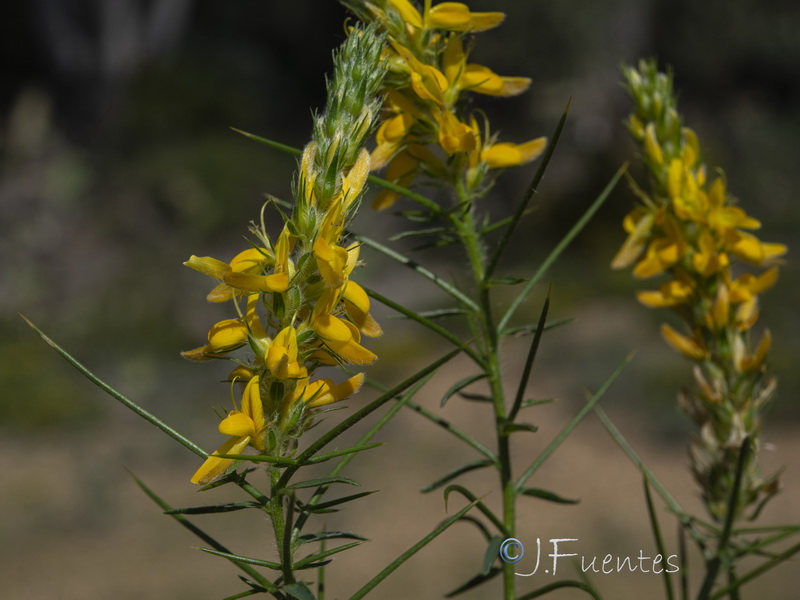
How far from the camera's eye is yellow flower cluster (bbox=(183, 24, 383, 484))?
1.63 feet

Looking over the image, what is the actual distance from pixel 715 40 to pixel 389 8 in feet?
31.0

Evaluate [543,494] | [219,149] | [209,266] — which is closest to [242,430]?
[209,266]

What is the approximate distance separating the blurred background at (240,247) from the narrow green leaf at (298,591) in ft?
10.6

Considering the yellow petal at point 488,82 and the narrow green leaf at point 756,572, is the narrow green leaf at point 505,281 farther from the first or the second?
the narrow green leaf at point 756,572

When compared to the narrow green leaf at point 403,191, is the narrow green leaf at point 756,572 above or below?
below

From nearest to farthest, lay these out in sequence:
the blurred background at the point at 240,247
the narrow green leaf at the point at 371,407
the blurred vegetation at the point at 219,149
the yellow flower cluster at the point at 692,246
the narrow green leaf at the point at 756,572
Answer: the narrow green leaf at the point at 371,407
the narrow green leaf at the point at 756,572
the yellow flower cluster at the point at 692,246
the blurred background at the point at 240,247
the blurred vegetation at the point at 219,149

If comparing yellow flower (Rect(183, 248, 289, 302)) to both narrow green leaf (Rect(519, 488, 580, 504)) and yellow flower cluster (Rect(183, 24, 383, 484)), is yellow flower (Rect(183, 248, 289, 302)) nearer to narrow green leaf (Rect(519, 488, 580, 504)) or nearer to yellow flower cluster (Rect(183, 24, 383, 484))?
yellow flower cluster (Rect(183, 24, 383, 484))

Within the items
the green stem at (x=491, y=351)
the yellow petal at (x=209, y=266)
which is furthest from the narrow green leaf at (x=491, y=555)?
the yellow petal at (x=209, y=266)

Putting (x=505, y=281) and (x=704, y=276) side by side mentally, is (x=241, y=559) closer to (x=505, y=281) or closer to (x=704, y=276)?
(x=505, y=281)

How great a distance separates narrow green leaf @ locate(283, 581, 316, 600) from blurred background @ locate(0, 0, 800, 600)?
3244 millimetres

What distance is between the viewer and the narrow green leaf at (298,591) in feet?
1.56

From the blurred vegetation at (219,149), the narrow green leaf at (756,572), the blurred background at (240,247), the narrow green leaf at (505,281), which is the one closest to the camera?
the narrow green leaf at (756,572)

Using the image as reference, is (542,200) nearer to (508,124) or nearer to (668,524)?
(508,124)

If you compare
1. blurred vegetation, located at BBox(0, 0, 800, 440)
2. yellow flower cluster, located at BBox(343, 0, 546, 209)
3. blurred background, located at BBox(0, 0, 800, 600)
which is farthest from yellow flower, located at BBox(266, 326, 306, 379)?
blurred vegetation, located at BBox(0, 0, 800, 440)
